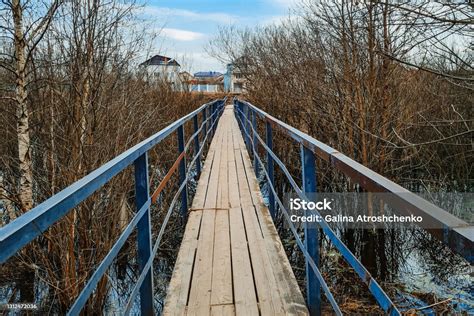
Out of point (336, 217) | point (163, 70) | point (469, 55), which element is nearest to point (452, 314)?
point (336, 217)

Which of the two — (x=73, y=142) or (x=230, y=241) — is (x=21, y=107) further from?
(x=230, y=241)

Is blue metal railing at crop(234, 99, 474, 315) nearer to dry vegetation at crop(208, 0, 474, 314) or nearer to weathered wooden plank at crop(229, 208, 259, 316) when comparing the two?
weathered wooden plank at crop(229, 208, 259, 316)

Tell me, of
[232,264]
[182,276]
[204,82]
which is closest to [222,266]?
[232,264]

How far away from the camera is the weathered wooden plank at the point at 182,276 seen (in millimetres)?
2193

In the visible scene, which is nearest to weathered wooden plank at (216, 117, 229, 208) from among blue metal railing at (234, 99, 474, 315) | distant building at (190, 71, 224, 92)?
blue metal railing at (234, 99, 474, 315)

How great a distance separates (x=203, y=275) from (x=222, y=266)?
0.58 ft

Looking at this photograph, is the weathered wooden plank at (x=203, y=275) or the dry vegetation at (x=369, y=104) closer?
the weathered wooden plank at (x=203, y=275)

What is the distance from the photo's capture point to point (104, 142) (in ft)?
16.7

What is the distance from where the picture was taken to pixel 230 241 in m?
3.18

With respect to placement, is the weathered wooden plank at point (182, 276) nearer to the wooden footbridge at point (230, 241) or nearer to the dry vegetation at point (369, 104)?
the wooden footbridge at point (230, 241)

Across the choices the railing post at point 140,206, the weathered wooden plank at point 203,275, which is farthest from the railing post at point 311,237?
the railing post at point 140,206

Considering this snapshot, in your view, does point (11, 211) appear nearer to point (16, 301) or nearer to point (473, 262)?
point (16, 301)

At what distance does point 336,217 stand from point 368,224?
60 centimetres

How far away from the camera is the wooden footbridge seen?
914 millimetres
